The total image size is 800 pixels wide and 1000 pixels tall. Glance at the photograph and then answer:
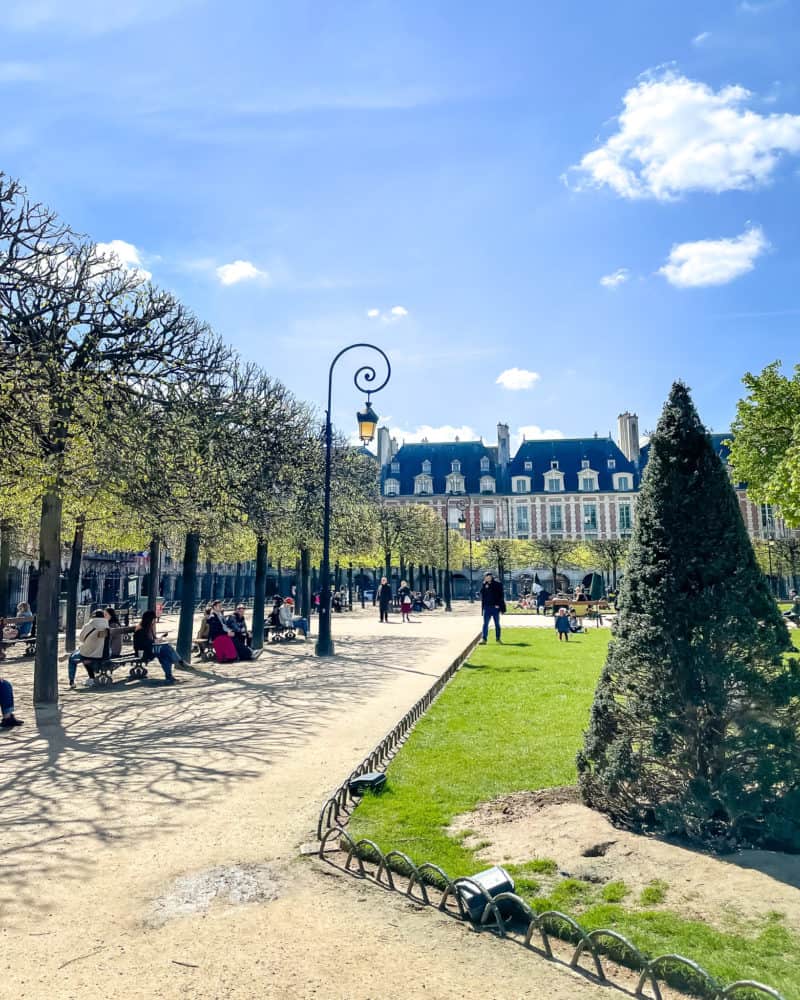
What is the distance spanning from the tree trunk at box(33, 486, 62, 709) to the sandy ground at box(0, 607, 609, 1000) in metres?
1.29

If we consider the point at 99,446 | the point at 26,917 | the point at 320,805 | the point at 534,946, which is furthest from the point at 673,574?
the point at 99,446

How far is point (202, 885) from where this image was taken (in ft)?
13.9

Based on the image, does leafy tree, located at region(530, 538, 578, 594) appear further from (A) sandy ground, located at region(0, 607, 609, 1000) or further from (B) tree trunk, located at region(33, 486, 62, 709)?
(A) sandy ground, located at region(0, 607, 609, 1000)

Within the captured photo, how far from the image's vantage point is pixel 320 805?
18.8ft

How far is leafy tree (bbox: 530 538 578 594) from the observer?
48.9 meters

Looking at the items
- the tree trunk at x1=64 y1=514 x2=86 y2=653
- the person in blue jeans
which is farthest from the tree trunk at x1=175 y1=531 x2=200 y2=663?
the person in blue jeans

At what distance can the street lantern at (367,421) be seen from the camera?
1581 centimetres

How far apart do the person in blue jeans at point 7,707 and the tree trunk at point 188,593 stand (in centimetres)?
557

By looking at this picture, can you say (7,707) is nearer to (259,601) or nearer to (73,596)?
(259,601)

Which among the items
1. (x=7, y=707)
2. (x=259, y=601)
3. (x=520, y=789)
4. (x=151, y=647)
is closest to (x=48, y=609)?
(x=7, y=707)

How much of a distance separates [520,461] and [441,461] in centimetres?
856

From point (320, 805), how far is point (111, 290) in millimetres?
9321

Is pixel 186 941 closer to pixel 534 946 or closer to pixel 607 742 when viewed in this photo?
pixel 534 946

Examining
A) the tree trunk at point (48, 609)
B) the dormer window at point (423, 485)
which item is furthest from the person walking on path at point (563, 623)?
the dormer window at point (423, 485)
